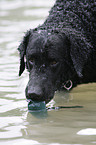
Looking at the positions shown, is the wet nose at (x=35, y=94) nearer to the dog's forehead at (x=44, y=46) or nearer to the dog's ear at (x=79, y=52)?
the dog's forehead at (x=44, y=46)

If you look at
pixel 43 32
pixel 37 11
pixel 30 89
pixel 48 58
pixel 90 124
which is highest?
pixel 37 11

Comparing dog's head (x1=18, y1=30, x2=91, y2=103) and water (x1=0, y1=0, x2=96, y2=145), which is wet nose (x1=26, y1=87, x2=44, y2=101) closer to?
dog's head (x1=18, y1=30, x2=91, y2=103)

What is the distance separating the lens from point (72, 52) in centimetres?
489

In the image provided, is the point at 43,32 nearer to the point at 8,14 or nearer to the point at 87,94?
the point at 87,94

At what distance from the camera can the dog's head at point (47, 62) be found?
4480 mm

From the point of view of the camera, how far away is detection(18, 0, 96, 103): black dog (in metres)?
4.60

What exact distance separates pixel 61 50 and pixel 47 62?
0.31 meters

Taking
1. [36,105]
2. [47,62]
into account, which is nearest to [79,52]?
[47,62]

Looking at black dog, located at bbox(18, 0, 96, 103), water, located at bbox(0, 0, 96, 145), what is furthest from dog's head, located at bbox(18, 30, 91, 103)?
water, located at bbox(0, 0, 96, 145)

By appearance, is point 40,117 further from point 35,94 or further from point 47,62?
point 47,62

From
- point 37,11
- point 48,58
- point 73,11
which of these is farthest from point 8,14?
point 48,58

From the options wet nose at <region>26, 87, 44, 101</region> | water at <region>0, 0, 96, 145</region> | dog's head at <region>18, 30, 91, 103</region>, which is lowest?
water at <region>0, 0, 96, 145</region>

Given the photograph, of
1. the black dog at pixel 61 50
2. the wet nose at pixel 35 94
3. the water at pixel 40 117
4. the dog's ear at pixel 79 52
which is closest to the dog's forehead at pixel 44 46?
the black dog at pixel 61 50

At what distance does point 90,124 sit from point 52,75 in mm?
792
